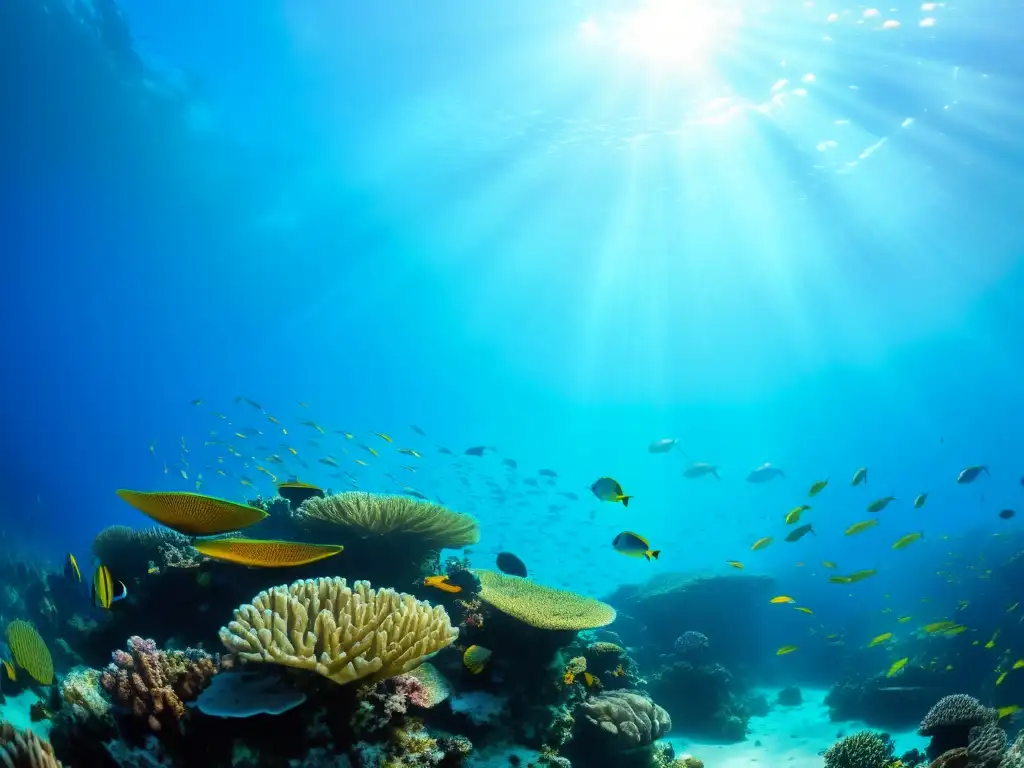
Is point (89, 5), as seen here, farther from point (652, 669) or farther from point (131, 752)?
point (652, 669)

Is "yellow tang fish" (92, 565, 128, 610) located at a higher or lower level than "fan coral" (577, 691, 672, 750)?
higher

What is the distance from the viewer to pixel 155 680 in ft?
9.76

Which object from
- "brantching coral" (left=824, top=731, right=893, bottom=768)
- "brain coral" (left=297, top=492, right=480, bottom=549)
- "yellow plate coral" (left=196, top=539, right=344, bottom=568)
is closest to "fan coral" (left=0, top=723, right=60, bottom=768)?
"yellow plate coral" (left=196, top=539, right=344, bottom=568)

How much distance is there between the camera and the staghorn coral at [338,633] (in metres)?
2.76

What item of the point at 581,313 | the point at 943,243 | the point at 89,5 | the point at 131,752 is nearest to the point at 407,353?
the point at 581,313

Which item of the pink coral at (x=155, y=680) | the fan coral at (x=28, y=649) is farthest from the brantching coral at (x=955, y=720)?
the fan coral at (x=28, y=649)

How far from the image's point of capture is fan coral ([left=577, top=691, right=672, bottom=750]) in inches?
208

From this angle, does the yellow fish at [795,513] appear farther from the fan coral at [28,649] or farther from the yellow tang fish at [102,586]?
the fan coral at [28,649]

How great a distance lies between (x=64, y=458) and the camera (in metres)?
93.1

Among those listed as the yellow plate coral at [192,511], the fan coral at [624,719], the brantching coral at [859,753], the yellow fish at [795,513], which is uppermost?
the yellow fish at [795,513]

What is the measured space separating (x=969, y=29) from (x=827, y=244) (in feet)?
59.4

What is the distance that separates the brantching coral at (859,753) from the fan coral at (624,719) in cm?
244

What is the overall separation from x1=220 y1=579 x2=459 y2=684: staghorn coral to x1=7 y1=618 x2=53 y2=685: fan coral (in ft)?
9.69

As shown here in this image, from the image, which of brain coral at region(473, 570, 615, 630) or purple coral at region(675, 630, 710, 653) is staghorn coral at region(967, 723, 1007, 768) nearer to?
brain coral at region(473, 570, 615, 630)
